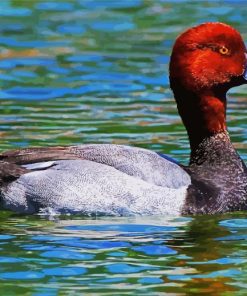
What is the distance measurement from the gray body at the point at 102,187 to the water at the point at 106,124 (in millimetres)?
113

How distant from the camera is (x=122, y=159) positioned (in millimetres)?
11594

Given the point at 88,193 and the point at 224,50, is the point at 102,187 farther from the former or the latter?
the point at 224,50

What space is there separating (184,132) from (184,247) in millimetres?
4265

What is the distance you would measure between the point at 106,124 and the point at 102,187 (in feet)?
12.2

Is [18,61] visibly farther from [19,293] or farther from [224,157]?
[19,293]

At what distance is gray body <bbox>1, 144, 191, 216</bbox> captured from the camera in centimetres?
1145

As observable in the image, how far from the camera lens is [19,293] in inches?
364

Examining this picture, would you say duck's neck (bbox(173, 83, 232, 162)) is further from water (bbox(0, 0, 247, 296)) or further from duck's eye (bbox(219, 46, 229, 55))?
water (bbox(0, 0, 247, 296))

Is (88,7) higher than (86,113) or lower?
higher

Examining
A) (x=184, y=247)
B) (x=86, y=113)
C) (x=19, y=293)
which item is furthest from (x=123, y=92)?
(x=19, y=293)

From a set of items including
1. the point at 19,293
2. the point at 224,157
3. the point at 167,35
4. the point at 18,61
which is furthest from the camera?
the point at 167,35

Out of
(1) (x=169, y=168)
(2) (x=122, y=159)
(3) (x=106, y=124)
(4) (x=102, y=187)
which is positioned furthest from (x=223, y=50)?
(3) (x=106, y=124)

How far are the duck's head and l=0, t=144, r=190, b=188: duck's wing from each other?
783mm

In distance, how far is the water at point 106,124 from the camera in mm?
9742
